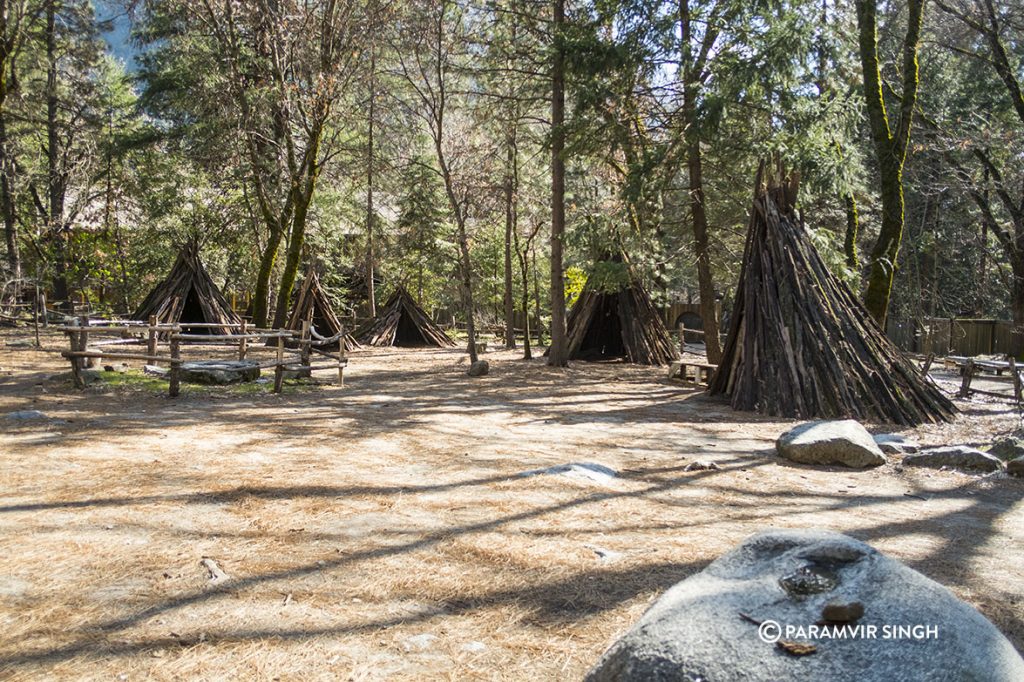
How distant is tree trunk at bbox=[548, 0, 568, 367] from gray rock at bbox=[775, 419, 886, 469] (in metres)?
7.85

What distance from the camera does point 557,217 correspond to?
14.4m

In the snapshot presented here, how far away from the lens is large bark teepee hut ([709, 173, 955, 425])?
8266mm

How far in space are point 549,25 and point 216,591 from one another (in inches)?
537

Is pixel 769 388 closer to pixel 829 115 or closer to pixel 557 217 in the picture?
pixel 829 115

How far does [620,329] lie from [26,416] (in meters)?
12.1

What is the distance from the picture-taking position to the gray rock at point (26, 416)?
7020mm

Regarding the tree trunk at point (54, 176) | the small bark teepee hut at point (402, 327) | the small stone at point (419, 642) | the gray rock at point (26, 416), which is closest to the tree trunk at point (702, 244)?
the gray rock at point (26, 416)

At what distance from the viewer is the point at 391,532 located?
3992 millimetres

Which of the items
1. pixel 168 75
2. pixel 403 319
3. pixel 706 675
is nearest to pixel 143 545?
pixel 706 675

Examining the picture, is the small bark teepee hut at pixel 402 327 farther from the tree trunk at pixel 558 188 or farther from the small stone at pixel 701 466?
the small stone at pixel 701 466

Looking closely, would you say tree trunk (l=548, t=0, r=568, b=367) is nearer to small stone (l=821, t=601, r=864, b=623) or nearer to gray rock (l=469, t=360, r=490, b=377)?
gray rock (l=469, t=360, r=490, b=377)

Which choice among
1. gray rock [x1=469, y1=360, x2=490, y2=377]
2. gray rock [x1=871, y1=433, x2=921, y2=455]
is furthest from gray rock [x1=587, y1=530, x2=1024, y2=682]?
gray rock [x1=469, y1=360, x2=490, y2=377]

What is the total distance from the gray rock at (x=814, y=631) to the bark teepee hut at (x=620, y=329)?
13.1 metres

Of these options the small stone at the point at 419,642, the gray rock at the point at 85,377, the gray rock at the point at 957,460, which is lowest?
the small stone at the point at 419,642
